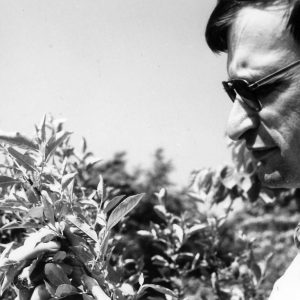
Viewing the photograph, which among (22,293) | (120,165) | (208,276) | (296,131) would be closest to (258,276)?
(208,276)

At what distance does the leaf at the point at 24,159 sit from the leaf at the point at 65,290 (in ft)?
1.16

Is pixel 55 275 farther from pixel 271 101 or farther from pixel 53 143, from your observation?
pixel 271 101

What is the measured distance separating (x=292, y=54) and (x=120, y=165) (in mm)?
12993

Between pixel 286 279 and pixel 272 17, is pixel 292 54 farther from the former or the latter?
pixel 286 279

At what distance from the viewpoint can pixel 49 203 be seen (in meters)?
1.11

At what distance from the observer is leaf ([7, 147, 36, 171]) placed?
119 centimetres

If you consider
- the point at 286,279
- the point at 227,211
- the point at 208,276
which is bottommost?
the point at 208,276

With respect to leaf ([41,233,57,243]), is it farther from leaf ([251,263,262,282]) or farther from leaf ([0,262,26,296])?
leaf ([251,263,262,282])

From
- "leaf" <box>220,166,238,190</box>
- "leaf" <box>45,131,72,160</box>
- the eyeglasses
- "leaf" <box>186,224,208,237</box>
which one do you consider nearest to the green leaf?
"leaf" <box>186,224,208,237</box>

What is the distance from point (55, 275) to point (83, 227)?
0.46 feet

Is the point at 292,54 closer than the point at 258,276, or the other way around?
the point at 292,54

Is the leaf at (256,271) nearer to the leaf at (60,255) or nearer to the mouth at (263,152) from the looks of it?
the mouth at (263,152)

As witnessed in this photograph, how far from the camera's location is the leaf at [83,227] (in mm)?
1101

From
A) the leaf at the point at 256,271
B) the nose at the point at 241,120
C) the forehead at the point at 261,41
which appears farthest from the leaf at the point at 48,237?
the leaf at the point at 256,271
